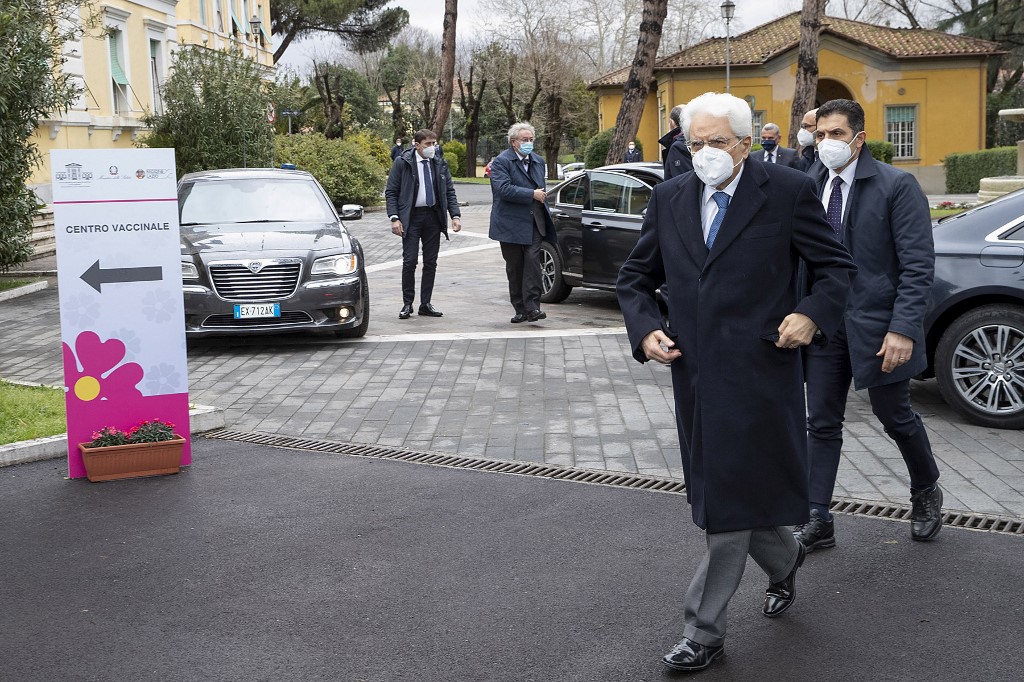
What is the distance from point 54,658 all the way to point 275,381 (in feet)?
17.0

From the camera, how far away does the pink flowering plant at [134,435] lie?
6434 mm

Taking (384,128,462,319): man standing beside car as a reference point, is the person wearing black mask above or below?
above

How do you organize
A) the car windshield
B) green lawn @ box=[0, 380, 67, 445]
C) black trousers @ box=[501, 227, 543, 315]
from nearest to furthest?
green lawn @ box=[0, 380, 67, 445], the car windshield, black trousers @ box=[501, 227, 543, 315]

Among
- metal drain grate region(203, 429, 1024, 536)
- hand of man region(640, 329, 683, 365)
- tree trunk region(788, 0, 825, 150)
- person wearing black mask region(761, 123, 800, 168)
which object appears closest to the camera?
hand of man region(640, 329, 683, 365)

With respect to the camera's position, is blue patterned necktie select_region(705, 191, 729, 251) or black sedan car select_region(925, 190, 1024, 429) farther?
black sedan car select_region(925, 190, 1024, 429)

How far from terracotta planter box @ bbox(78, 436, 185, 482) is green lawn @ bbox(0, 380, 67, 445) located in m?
0.85

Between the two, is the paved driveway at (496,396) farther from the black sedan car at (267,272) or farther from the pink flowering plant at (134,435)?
the pink flowering plant at (134,435)

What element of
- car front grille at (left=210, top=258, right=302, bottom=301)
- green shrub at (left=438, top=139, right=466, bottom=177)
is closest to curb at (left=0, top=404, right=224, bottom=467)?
car front grille at (left=210, top=258, right=302, bottom=301)

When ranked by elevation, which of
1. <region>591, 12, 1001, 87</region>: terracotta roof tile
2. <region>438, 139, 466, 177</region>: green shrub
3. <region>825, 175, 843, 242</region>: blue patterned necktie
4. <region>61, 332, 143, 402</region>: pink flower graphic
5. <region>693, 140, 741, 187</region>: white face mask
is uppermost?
<region>591, 12, 1001, 87</region>: terracotta roof tile

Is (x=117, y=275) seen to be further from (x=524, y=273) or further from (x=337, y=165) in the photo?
(x=337, y=165)

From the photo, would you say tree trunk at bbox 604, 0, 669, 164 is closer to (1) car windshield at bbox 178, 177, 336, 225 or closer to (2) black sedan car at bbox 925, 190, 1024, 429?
(1) car windshield at bbox 178, 177, 336, 225

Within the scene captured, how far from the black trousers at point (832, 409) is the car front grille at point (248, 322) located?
6.33 m

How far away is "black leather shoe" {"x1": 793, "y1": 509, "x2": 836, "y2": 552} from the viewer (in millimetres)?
5023

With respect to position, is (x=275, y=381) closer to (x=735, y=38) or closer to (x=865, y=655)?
(x=865, y=655)
